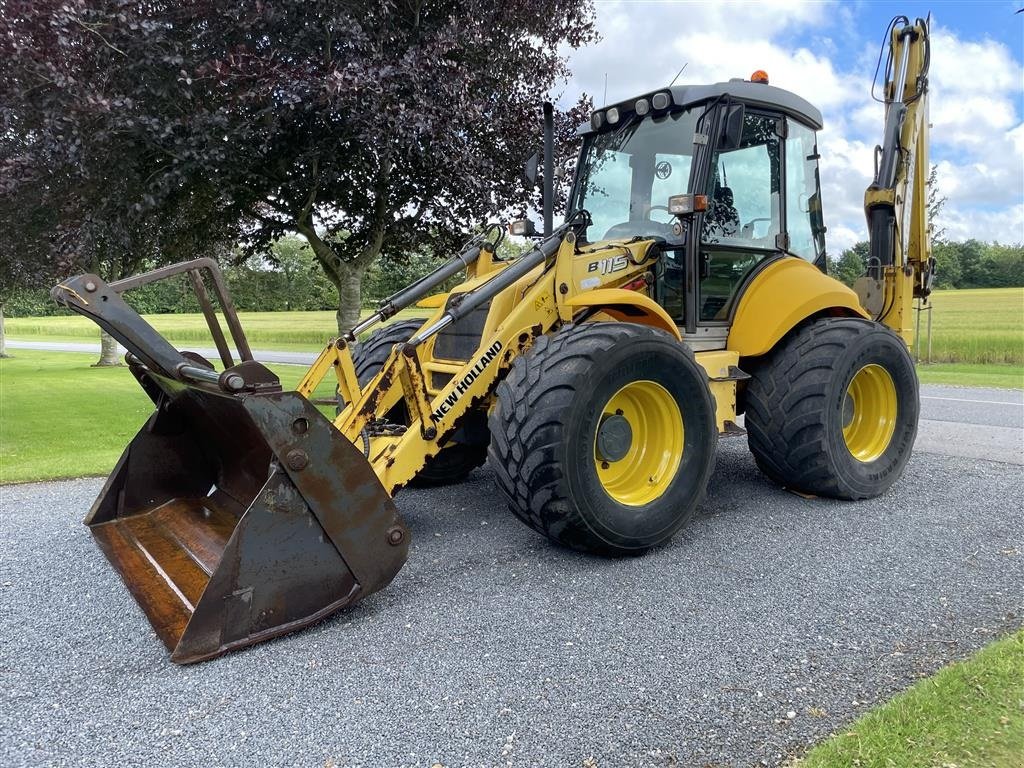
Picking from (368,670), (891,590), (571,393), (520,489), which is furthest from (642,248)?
(368,670)

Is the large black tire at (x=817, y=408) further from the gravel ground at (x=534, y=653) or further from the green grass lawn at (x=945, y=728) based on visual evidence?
the green grass lawn at (x=945, y=728)

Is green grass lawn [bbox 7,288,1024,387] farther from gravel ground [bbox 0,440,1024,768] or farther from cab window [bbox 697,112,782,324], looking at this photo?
gravel ground [bbox 0,440,1024,768]

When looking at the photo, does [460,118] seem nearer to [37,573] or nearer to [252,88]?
[252,88]

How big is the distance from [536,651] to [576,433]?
1.10m

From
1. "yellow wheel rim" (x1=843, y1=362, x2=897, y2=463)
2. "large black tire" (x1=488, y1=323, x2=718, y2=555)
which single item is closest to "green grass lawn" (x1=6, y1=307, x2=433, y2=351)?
"yellow wheel rim" (x1=843, y1=362, x2=897, y2=463)

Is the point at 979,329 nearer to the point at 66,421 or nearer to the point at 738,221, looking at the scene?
the point at 738,221

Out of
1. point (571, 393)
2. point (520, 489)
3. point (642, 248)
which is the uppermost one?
point (642, 248)

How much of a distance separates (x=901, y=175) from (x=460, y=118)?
4000mm

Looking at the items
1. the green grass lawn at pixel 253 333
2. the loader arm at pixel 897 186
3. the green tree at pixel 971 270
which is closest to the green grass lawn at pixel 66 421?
the loader arm at pixel 897 186

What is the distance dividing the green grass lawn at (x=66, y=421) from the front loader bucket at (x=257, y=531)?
3319mm

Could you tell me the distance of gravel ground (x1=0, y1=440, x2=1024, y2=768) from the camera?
230 cm

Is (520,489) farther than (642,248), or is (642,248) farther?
(642,248)

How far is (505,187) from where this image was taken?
8.63 metres

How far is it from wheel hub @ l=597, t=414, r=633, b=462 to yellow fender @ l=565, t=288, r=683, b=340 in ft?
2.10
